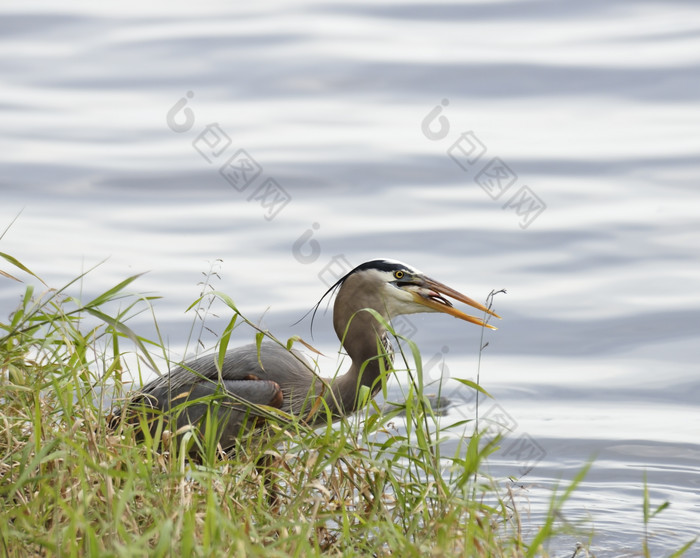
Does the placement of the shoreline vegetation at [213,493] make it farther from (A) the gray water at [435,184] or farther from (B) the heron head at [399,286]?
(A) the gray water at [435,184]

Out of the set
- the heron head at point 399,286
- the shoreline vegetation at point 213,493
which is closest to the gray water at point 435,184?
the heron head at point 399,286

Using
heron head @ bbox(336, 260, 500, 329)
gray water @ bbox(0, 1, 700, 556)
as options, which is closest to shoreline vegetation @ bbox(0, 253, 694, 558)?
heron head @ bbox(336, 260, 500, 329)

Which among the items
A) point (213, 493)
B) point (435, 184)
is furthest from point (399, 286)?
point (435, 184)

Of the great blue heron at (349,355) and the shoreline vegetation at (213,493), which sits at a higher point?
the great blue heron at (349,355)

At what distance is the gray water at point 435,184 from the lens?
7469 mm

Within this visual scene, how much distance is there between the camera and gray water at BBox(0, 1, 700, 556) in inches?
294

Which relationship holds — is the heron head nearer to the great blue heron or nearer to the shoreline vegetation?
the great blue heron

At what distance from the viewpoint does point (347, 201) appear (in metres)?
10.2

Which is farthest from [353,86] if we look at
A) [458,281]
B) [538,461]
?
[538,461]

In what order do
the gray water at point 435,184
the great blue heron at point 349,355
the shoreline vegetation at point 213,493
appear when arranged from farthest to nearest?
1. the gray water at point 435,184
2. the great blue heron at point 349,355
3. the shoreline vegetation at point 213,493

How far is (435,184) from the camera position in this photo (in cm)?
1061

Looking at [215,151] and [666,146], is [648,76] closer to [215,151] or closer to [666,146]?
[666,146]

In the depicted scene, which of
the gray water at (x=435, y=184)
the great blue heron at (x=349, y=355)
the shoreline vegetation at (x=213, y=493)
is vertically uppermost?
the gray water at (x=435, y=184)

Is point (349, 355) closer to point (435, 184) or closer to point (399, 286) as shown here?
point (399, 286)
